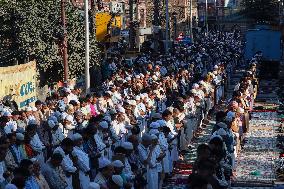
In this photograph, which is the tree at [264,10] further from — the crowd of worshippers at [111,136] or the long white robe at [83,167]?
the long white robe at [83,167]

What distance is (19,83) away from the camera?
24.3m

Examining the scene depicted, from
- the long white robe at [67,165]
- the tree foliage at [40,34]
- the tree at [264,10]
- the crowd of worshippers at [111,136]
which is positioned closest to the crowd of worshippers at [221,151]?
the crowd of worshippers at [111,136]

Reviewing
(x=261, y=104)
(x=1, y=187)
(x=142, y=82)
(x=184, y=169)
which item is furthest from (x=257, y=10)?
(x=1, y=187)

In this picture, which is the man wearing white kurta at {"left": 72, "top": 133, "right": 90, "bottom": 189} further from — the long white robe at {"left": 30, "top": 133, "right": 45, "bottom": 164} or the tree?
the tree

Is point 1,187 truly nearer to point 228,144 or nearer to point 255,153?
point 228,144

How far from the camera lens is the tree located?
99438 millimetres

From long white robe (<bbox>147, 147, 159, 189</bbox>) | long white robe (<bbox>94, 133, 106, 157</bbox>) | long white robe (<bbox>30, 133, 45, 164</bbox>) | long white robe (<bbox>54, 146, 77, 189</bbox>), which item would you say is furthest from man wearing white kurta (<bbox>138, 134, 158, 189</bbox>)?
long white robe (<bbox>54, 146, 77, 189</bbox>)

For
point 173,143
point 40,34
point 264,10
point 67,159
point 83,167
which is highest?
point 40,34

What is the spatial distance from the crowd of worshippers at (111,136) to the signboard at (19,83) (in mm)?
1714

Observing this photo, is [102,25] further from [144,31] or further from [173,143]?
[173,143]

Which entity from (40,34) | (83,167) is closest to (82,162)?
(83,167)

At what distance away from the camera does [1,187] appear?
12.8 metres

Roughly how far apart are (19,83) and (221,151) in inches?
453

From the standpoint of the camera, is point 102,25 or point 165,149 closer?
point 165,149
